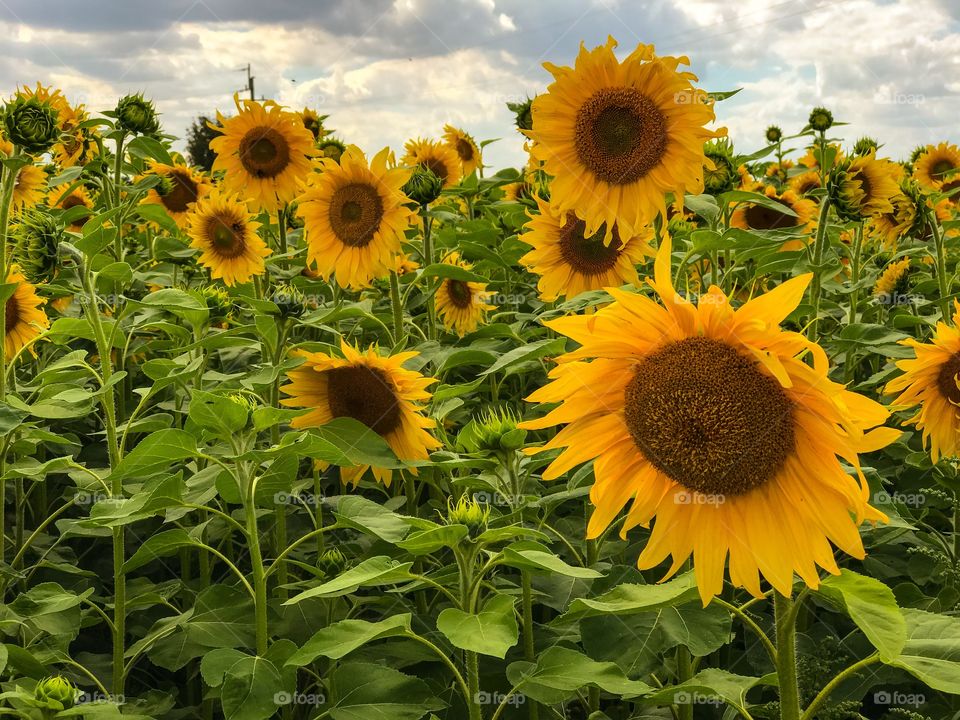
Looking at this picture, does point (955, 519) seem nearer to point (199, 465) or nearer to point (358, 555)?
point (358, 555)

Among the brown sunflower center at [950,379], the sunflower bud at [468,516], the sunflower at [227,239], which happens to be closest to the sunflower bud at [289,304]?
the sunflower bud at [468,516]

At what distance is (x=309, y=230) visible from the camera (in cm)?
335

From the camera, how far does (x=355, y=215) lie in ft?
10.8

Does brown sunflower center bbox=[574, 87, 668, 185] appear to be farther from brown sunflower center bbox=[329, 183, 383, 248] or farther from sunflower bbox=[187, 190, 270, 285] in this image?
sunflower bbox=[187, 190, 270, 285]

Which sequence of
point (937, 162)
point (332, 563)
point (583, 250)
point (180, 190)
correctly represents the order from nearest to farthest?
1. point (332, 563)
2. point (583, 250)
3. point (180, 190)
4. point (937, 162)

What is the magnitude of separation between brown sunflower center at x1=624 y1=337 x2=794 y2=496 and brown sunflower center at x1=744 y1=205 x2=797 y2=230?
3534 millimetres

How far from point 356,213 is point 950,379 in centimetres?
199

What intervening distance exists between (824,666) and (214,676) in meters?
1.37

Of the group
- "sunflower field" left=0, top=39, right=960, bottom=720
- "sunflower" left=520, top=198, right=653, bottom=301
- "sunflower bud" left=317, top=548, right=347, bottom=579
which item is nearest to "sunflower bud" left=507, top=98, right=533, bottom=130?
"sunflower field" left=0, top=39, right=960, bottom=720

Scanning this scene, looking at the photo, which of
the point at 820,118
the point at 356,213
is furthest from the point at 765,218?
the point at 356,213

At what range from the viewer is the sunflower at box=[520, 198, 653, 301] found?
2.99 m

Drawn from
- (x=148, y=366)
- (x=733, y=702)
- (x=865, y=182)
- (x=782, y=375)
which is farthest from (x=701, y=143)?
(x=148, y=366)

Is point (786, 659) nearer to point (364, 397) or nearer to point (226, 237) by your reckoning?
point (364, 397)

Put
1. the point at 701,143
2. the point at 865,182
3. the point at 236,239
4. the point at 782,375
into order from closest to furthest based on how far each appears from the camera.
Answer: the point at 782,375
the point at 701,143
the point at 865,182
the point at 236,239
